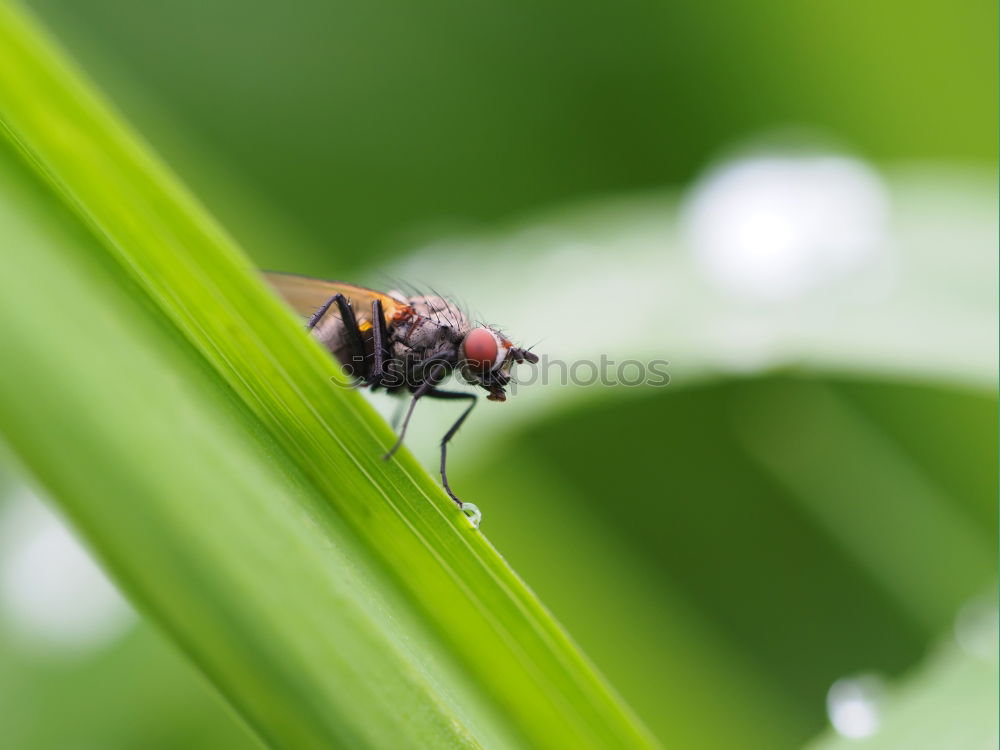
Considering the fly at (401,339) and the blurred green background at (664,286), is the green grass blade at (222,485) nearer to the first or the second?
the fly at (401,339)

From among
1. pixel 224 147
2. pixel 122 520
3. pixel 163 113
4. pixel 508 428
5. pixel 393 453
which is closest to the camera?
pixel 122 520

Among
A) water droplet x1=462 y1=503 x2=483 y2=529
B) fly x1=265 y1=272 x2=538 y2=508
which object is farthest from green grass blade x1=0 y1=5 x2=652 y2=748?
fly x1=265 y1=272 x2=538 y2=508

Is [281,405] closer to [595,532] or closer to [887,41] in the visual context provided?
[595,532]

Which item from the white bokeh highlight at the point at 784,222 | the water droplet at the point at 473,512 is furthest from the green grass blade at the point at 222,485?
the white bokeh highlight at the point at 784,222


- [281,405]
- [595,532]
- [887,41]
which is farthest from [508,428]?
[887,41]

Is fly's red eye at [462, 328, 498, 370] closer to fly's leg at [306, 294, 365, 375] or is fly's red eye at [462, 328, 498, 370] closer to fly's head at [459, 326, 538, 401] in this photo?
fly's head at [459, 326, 538, 401]

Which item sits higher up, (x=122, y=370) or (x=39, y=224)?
(x=39, y=224)
